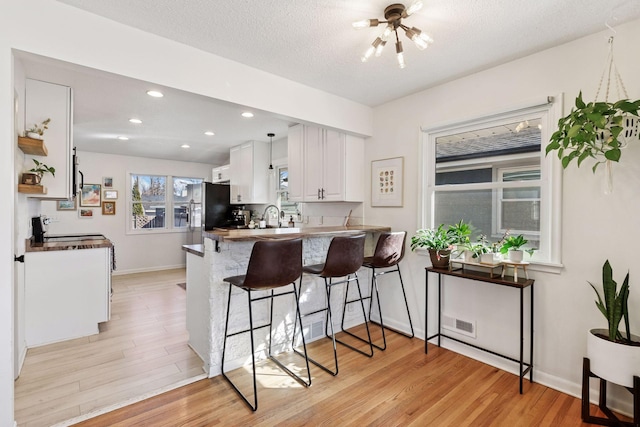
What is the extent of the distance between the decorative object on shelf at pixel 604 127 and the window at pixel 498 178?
339 mm

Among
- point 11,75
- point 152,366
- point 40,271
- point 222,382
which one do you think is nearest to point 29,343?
point 40,271

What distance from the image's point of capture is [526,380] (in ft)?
7.75

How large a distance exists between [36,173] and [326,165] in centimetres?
268

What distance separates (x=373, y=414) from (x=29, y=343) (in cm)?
312

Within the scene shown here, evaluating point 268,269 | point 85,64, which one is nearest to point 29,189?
point 85,64

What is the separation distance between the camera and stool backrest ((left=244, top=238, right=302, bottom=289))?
6.73 ft

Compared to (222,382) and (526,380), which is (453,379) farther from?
(222,382)

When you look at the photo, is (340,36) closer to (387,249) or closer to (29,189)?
(387,249)

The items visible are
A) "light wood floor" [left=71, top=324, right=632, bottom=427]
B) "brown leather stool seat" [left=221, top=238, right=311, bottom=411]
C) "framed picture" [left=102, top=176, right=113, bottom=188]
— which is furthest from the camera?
"framed picture" [left=102, top=176, right=113, bottom=188]

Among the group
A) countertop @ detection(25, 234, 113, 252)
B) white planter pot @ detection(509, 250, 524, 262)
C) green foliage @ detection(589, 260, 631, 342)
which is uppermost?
white planter pot @ detection(509, 250, 524, 262)

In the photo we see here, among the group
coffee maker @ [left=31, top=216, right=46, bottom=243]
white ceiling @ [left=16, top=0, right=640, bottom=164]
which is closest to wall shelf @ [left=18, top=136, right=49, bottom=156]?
white ceiling @ [left=16, top=0, right=640, bottom=164]

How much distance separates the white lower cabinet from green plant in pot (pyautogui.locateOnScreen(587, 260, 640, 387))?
13.5ft

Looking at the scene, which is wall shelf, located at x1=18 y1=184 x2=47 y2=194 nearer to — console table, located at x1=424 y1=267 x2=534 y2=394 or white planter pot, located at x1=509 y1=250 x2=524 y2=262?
console table, located at x1=424 y1=267 x2=534 y2=394

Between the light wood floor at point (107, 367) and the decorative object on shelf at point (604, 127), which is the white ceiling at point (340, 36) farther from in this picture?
the light wood floor at point (107, 367)
